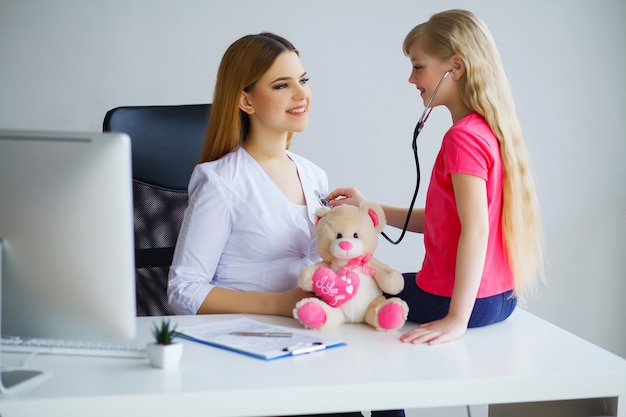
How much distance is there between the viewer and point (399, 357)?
132cm

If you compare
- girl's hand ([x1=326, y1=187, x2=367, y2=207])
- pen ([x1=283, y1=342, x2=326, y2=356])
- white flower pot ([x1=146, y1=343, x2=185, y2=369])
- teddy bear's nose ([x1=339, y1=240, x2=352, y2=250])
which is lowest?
pen ([x1=283, y1=342, x2=326, y2=356])

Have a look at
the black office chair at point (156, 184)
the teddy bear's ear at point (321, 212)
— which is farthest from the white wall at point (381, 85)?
the teddy bear's ear at point (321, 212)

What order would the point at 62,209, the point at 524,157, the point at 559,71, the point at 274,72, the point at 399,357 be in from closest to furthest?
the point at 62,209, the point at 399,357, the point at 524,157, the point at 274,72, the point at 559,71

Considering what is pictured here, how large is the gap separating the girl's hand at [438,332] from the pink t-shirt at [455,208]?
11 cm

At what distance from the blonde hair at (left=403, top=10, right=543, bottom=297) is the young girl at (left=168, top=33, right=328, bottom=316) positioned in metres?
0.41

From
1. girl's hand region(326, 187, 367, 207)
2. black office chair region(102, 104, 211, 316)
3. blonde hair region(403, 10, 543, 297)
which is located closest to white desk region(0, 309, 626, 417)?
blonde hair region(403, 10, 543, 297)

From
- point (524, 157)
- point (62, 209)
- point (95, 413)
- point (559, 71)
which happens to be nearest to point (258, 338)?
point (95, 413)

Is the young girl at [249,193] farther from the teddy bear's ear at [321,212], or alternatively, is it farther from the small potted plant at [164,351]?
the small potted plant at [164,351]

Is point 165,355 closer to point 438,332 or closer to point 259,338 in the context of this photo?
point 259,338

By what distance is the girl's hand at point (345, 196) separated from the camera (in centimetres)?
192

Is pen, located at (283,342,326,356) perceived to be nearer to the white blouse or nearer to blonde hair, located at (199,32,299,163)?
the white blouse

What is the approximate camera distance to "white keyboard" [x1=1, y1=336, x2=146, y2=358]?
1.33 meters

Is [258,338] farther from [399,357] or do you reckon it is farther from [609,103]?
[609,103]

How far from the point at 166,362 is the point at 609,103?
7.89 ft
